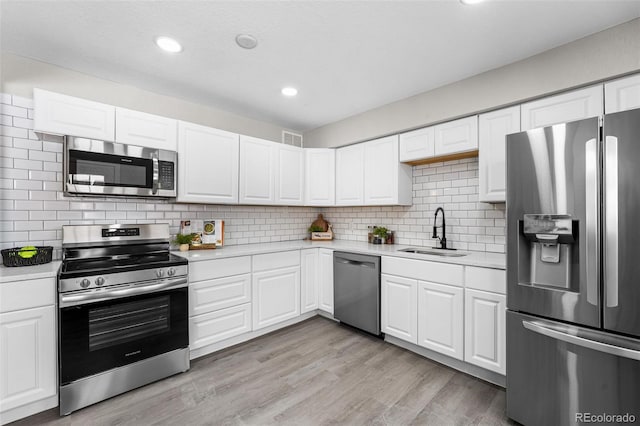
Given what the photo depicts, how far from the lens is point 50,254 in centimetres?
210

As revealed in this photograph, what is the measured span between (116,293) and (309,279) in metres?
1.94

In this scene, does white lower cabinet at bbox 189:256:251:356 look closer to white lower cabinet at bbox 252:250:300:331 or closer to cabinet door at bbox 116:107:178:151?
white lower cabinet at bbox 252:250:300:331

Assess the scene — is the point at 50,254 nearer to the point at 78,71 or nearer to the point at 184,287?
the point at 184,287

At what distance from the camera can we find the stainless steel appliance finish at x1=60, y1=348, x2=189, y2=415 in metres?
1.80

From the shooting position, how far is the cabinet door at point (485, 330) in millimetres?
2043

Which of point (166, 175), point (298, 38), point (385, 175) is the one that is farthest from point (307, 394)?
point (298, 38)

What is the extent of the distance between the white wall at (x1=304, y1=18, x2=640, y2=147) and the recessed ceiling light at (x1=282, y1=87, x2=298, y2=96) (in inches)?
37.1

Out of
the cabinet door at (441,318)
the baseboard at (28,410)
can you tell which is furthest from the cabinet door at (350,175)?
the baseboard at (28,410)

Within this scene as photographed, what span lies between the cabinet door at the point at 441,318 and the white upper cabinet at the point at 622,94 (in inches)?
62.0

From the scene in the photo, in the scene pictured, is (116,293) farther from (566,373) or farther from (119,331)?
(566,373)

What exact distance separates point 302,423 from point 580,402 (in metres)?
1.51

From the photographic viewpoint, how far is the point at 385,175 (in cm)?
322

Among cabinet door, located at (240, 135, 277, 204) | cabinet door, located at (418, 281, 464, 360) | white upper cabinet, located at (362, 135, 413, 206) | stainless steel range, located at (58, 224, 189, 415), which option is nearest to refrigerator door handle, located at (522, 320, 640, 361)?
cabinet door, located at (418, 281, 464, 360)

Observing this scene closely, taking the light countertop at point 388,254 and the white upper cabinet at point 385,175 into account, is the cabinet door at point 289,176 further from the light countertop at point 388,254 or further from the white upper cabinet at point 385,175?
the white upper cabinet at point 385,175
